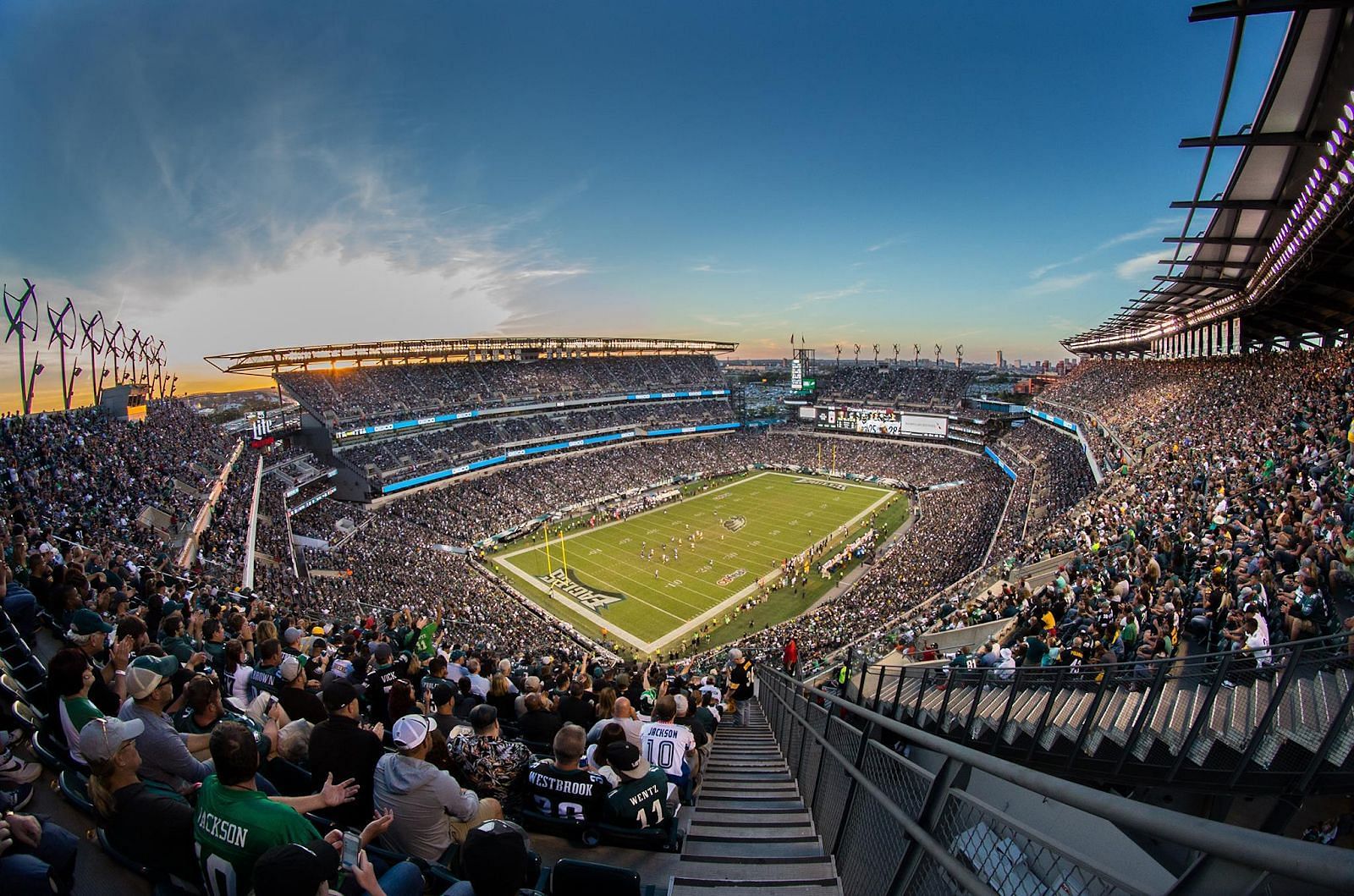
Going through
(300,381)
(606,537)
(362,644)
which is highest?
(300,381)

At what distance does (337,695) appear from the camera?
435 centimetres

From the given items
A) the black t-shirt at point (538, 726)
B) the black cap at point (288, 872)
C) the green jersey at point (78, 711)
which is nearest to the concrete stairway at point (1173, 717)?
the black t-shirt at point (538, 726)

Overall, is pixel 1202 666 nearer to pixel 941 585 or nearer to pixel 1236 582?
pixel 1236 582

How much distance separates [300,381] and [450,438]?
515 inches

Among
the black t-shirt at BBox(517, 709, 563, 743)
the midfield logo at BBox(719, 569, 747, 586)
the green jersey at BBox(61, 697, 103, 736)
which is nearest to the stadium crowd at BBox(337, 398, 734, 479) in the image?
the midfield logo at BBox(719, 569, 747, 586)

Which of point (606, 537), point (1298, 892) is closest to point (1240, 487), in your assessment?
point (1298, 892)

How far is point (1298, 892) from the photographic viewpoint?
4.33 feet

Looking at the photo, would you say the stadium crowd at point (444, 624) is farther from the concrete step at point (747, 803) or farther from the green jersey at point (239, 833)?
the concrete step at point (747, 803)

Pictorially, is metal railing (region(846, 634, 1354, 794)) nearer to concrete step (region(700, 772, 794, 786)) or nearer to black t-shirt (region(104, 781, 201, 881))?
concrete step (region(700, 772, 794, 786))

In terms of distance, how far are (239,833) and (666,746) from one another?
12.3 ft

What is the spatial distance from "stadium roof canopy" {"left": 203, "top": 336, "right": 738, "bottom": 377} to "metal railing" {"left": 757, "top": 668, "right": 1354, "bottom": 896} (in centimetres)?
5765

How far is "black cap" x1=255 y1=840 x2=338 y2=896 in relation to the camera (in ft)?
8.09

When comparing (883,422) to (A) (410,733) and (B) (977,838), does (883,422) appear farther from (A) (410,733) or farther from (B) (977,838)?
(B) (977,838)

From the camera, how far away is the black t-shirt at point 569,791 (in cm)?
447
